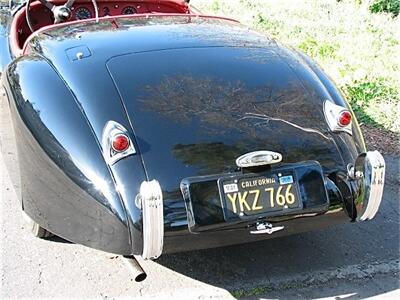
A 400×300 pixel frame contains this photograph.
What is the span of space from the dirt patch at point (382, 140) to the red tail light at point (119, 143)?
8.77 ft

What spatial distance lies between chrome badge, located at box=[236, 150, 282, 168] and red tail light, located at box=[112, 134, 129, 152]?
0.51 metres

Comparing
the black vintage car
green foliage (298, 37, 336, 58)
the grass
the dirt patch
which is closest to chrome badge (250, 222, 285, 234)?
the black vintage car

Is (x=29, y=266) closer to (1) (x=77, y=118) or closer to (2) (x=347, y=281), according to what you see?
(1) (x=77, y=118)

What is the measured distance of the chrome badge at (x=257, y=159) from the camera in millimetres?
2387

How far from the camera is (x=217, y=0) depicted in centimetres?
1075

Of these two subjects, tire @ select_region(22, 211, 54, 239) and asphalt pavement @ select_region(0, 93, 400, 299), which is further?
tire @ select_region(22, 211, 54, 239)

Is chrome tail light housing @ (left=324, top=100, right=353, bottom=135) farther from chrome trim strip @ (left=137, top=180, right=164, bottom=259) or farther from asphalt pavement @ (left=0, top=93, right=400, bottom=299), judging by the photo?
chrome trim strip @ (left=137, top=180, right=164, bottom=259)

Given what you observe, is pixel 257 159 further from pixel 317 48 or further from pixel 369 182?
pixel 317 48

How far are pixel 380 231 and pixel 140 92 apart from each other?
71.8 inches

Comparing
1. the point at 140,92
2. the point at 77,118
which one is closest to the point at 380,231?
the point at 140,92

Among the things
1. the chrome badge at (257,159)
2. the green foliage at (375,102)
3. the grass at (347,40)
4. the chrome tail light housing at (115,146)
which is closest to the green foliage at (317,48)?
the grass at (347,40)

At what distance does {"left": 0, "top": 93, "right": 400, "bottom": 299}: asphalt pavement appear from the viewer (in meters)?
2.72

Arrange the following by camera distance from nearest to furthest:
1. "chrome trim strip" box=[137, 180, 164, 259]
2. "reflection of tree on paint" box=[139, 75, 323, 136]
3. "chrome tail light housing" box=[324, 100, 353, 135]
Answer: "chrome trim strip" box=[137, 180, 164, 259] < "reflection of tree on paint" box=[139, 75, 323, 136] < "chrome tail light housing" box=[324, 100, 353, 135]

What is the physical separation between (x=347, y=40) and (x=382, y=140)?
10.6 ft
